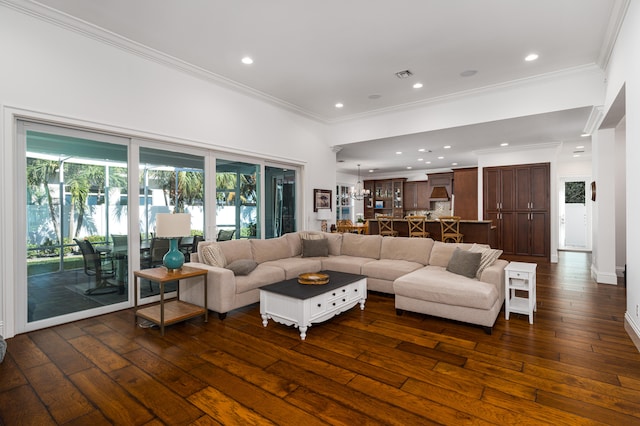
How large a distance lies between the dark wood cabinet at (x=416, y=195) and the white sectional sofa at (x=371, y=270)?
740cm

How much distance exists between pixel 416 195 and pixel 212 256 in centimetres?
993

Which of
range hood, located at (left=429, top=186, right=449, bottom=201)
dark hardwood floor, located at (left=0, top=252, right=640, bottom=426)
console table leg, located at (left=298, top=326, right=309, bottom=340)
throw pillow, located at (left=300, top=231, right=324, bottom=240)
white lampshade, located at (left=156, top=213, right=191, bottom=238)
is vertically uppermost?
range hood, located at (left=429, top=186, right=449, bottom=201)

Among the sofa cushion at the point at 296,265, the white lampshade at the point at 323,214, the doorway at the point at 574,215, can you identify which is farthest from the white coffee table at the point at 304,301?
the doorway at the point at 574,215

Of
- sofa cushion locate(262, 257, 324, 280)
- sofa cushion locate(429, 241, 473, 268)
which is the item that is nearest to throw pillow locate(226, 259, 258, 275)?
sofa cushion locate(262, 257, 324, 280)

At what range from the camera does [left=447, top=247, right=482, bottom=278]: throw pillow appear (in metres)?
3.85

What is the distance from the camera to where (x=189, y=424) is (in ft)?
6.20

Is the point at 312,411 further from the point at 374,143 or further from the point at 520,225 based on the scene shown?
the point at 520,225

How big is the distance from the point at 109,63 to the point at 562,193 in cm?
1211

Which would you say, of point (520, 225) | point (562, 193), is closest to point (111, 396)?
point (520, 225)

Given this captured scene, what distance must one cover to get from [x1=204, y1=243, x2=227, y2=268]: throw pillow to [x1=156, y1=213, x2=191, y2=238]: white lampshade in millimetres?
621

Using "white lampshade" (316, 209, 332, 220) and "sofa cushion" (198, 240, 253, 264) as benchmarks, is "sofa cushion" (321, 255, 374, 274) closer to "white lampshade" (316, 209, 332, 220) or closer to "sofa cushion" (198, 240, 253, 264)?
"sofa cushion" (198, 240, 253, 264)

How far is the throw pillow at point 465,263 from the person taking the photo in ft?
12.6

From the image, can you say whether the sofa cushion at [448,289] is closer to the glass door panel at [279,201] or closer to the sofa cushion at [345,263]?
the sofa cushion at [345,263]

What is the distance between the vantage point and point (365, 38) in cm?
381
